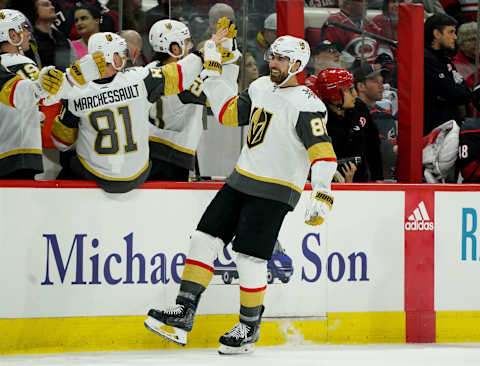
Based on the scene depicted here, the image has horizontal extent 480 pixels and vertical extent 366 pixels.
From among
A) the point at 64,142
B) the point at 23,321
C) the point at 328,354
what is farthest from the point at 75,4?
the point at 328,354

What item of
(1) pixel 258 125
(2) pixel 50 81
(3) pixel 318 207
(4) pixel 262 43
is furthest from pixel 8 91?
(4) pixel 262 43

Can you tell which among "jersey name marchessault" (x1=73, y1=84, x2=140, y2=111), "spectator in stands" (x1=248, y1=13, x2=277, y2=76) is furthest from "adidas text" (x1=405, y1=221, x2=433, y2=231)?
"spectator in stands" (x1=248, y1=13, x2=277, y2=76)

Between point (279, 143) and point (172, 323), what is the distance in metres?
0.97

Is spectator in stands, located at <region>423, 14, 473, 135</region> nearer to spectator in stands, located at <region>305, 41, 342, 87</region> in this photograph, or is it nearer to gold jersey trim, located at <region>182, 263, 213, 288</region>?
spectator in stands, located at <region>305, 41, 342, 87</region>

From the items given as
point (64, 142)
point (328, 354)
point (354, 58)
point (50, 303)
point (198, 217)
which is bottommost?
point (328, 354)

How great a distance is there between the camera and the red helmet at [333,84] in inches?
187

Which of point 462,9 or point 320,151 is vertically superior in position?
point 462,9

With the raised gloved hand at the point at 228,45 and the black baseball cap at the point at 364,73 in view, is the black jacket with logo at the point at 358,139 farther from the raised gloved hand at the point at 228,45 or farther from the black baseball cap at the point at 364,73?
the raised gloved hand at the point at 228,45

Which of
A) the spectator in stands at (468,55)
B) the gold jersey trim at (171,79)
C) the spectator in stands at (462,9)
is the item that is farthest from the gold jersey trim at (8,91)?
the spectator in stands at (462,9)

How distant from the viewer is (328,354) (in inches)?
167

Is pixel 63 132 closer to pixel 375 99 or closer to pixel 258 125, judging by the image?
pixel 258 125

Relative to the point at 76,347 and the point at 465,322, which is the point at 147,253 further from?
the point at 465,322

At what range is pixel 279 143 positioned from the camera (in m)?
4.12

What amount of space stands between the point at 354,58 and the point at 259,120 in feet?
6.80
